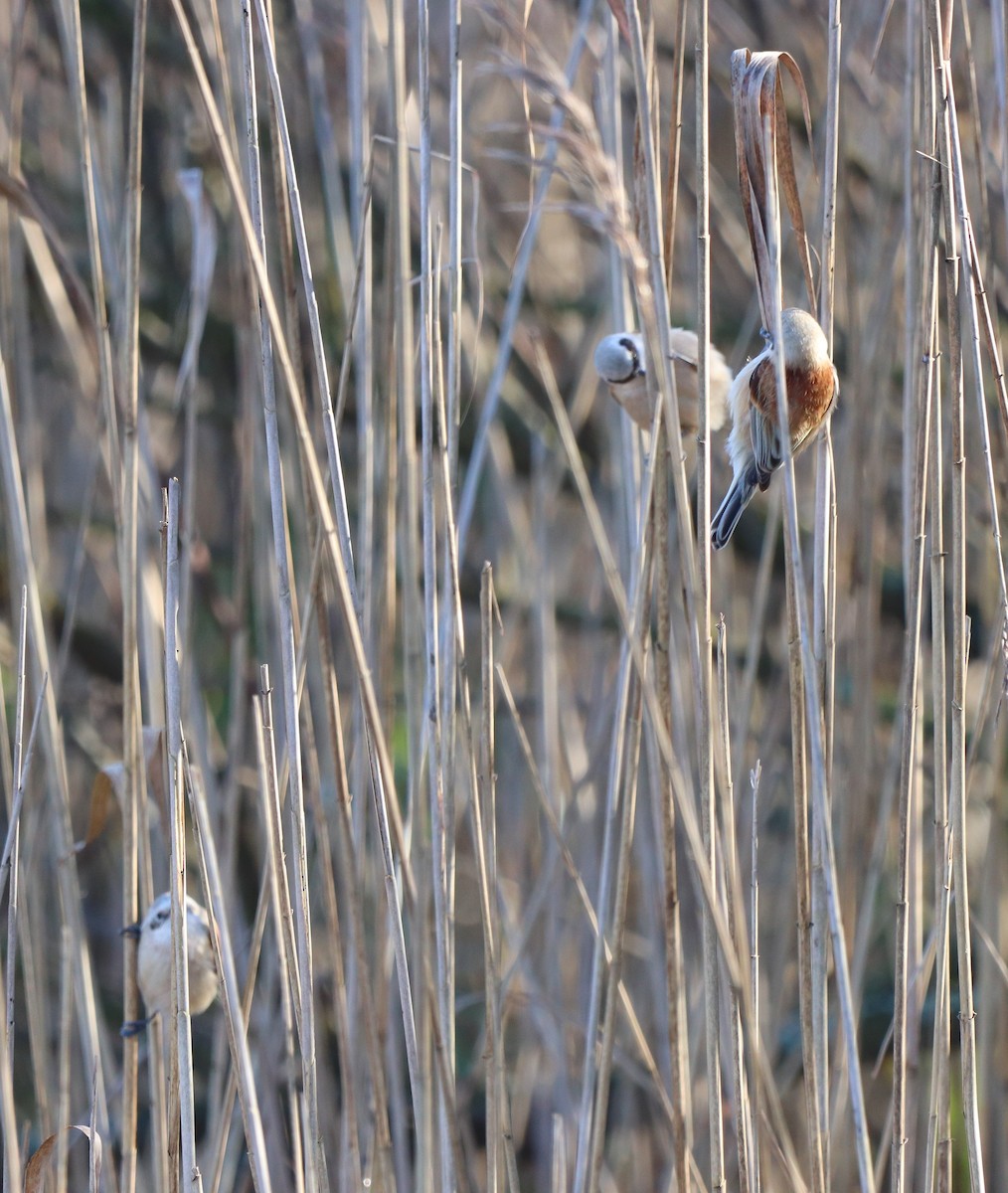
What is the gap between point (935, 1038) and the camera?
861mm

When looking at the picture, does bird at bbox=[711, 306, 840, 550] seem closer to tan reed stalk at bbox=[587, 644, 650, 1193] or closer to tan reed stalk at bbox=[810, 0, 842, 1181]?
tan reed stalk at bbox=[810, 0, 842, 1181]

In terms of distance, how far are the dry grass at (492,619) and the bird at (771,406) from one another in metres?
0.04

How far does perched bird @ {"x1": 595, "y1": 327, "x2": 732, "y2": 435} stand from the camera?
1.07 meters

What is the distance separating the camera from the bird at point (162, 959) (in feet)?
3.34

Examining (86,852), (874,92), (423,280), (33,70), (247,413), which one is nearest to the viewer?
(423,280)

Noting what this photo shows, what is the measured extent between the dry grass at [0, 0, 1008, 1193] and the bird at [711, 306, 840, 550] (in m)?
0.04

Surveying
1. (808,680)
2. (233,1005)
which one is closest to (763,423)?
(808,680)

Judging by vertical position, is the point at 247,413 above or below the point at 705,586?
above

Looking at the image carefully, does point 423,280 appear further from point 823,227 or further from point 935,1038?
point 935,1038

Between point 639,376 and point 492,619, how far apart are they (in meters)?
0.26

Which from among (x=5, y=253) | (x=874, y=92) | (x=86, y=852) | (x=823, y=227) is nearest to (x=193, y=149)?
(x=5, y=253)

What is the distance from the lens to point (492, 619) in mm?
998

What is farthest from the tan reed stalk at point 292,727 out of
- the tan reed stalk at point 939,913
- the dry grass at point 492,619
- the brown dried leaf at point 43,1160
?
the tan reed stalk at point 939,913

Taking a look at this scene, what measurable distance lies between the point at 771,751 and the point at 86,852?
1144 mm
